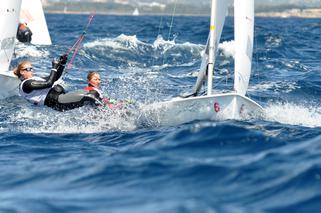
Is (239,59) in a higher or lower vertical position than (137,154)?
higher

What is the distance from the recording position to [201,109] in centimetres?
870

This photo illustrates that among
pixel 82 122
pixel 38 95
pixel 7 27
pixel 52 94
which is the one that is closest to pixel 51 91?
pixel 52 94

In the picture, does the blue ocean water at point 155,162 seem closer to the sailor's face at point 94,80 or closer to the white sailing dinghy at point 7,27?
the sailor's face at point 94,80

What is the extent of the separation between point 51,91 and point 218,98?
2.59 metres

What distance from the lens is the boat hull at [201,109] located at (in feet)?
28.3

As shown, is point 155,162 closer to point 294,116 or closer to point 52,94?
point 52,94

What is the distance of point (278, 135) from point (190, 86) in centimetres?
724

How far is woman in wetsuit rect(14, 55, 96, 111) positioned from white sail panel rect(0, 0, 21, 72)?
287cm

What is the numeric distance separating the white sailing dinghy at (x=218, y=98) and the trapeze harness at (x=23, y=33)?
11.2 meters

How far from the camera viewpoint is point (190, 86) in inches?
584

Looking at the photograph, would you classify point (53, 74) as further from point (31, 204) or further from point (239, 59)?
point (31, 204)

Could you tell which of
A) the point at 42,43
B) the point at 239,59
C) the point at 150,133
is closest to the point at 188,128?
the point at 150,133

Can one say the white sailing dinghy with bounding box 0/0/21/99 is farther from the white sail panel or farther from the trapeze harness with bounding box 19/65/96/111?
the trapeze harness with bounding box 19/65/96/111

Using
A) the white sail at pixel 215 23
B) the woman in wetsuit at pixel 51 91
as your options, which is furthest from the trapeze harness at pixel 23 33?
the white sail at pixel 215 23
